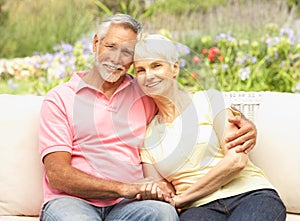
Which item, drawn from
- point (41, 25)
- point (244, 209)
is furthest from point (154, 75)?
point (41, 25)

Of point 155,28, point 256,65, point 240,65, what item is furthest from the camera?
point 155,28

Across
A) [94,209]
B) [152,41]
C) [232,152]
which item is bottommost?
[94,209]

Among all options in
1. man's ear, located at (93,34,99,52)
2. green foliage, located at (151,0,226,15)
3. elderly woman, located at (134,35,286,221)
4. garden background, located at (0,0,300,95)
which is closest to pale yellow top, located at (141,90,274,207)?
elderly woman, located at (134,35,286,221)

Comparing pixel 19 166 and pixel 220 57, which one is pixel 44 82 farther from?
pixel 19 166

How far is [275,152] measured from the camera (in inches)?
115

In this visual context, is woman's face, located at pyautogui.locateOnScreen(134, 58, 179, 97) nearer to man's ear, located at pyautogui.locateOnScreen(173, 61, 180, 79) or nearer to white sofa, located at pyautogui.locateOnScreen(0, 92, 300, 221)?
man's ear, located at pyautogui.locateOnScreen(173, 61, 180, 79)

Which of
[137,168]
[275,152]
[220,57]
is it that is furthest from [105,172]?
[220,57]

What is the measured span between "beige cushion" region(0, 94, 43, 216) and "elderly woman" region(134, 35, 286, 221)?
0.49 meters

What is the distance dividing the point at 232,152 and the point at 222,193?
0.17m

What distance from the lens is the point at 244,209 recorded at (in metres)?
2.57

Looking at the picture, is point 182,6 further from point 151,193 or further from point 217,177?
point 151,193

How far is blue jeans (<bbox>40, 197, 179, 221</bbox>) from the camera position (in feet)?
8.05

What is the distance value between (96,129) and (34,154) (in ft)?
1.10

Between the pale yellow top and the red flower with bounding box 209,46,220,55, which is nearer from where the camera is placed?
the pale yellow top
